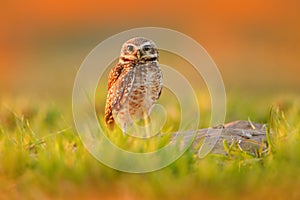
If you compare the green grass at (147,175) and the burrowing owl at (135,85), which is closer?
the green grass at (147,175)

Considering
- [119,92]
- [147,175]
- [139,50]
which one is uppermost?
[139,50]

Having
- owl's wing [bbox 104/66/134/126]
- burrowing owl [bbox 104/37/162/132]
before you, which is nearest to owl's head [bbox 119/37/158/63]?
burrowing owl [bbox 104/37/162/132]

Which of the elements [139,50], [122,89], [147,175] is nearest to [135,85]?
[122,89]

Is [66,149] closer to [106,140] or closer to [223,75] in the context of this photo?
[106,140]

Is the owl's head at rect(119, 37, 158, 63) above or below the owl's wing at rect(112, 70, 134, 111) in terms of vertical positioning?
above

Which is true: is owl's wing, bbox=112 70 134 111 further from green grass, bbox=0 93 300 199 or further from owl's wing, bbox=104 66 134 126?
green grass, bbox=0 93 300 199

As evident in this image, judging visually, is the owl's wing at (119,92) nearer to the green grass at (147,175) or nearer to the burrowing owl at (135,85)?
the burrowing owl at (135,85)

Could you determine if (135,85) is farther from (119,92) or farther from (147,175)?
(147,175)

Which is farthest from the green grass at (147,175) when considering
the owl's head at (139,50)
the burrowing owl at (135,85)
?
the owl's head at (139,50)
